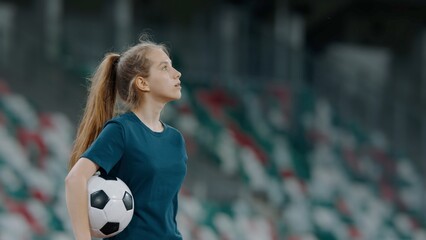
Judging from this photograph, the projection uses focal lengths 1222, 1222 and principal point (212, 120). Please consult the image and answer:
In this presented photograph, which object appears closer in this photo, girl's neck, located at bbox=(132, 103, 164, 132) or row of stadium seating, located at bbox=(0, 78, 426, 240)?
girl's neck, located at bbox=(132, 103, 164, 132)

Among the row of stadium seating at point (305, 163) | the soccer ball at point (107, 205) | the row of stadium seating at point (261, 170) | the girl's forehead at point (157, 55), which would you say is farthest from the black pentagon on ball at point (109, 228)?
the row of stadium seating at point (305, 163)

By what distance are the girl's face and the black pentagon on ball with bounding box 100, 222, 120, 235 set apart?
1.51 feet

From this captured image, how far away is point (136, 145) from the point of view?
12.8 feet

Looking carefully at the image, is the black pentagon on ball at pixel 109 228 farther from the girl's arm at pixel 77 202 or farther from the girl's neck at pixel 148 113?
the girl's neck at pixel 148 113

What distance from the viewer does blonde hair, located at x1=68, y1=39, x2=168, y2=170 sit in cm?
404

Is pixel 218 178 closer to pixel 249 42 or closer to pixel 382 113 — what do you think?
pixel 249 42

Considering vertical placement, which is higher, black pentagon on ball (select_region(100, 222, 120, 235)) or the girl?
the girl

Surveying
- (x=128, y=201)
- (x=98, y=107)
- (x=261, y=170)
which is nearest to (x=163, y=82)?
(x=98, y=107)

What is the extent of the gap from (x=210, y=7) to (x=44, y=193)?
229 inches

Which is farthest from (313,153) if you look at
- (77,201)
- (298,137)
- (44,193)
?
(77,201)

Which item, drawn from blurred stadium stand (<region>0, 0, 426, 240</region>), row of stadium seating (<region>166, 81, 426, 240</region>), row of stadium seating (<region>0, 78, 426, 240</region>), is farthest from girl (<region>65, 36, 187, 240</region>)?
row of stadium seating (<region>166, 81, 426, 240</region>)

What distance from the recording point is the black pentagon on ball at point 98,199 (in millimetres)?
3838

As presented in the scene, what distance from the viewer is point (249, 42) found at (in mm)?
16891

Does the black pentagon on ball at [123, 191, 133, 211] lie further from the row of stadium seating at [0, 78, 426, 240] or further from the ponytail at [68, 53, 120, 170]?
the row of stadium seating at [0, 78, 426, 240]
